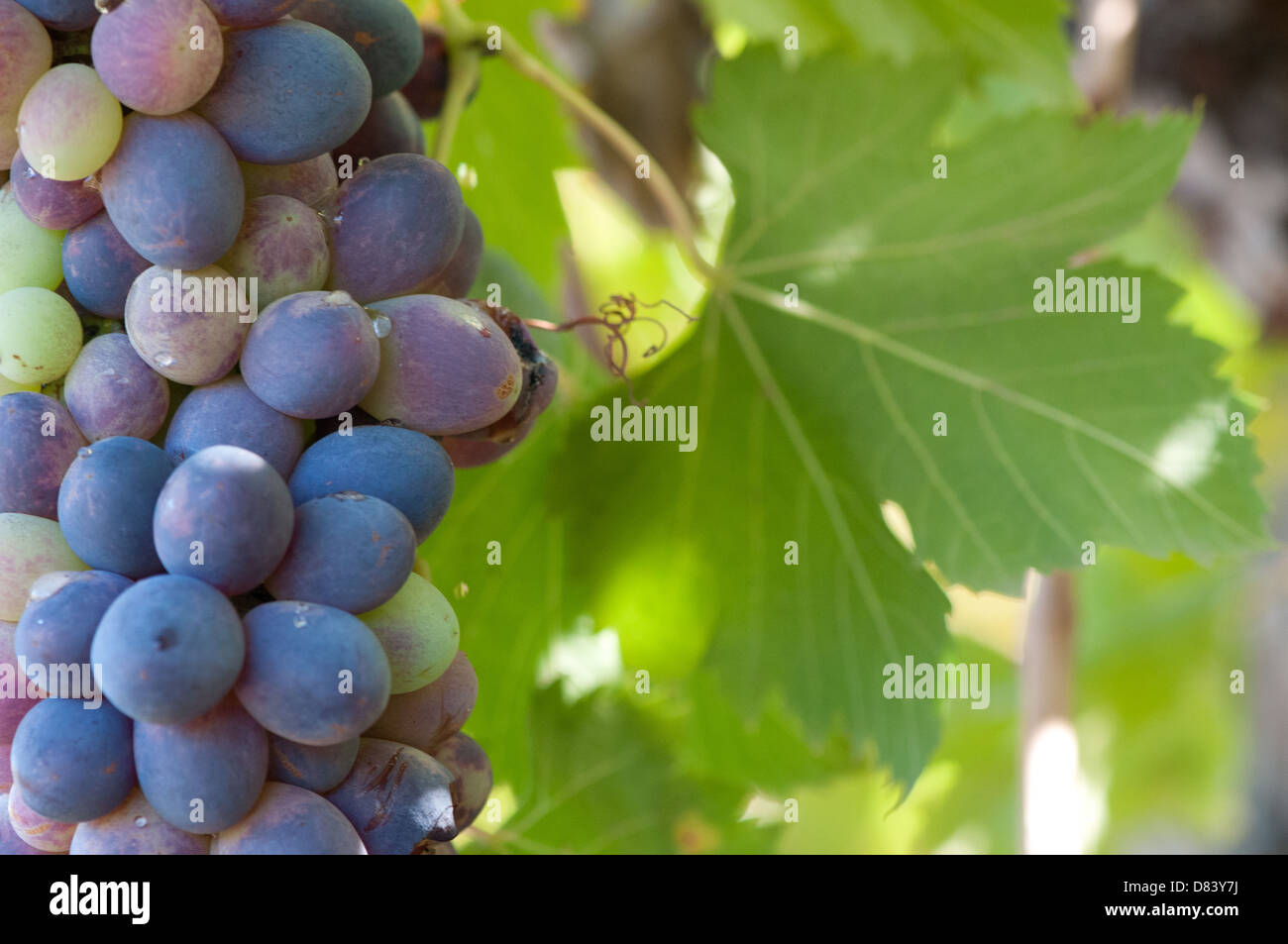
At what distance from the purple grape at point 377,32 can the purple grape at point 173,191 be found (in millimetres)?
82

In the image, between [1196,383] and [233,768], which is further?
[1196,383]

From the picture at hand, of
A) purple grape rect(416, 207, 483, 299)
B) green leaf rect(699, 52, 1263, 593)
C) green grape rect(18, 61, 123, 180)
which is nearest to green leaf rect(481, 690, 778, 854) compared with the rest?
green leaf rect(699, 52, 1263, 593)

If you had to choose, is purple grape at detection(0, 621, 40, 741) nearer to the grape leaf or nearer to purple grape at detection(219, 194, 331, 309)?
purple grape at detection(219, 194, 331, 309)

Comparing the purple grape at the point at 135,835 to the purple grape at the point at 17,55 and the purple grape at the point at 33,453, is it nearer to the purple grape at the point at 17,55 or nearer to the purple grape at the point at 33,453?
the purple grape at the point at 33,453

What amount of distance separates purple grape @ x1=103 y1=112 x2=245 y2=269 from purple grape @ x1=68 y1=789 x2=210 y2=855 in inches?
6.6

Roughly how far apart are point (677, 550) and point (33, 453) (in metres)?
0.39

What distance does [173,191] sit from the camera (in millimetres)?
328

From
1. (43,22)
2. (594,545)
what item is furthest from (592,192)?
(43,22)

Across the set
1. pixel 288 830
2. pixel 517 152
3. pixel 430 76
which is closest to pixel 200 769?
pixel 288 830

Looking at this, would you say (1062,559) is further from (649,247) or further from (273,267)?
(649,247)

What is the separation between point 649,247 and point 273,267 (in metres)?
0.83

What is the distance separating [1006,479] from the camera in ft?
1.98

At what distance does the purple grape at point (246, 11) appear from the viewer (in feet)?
1.13
